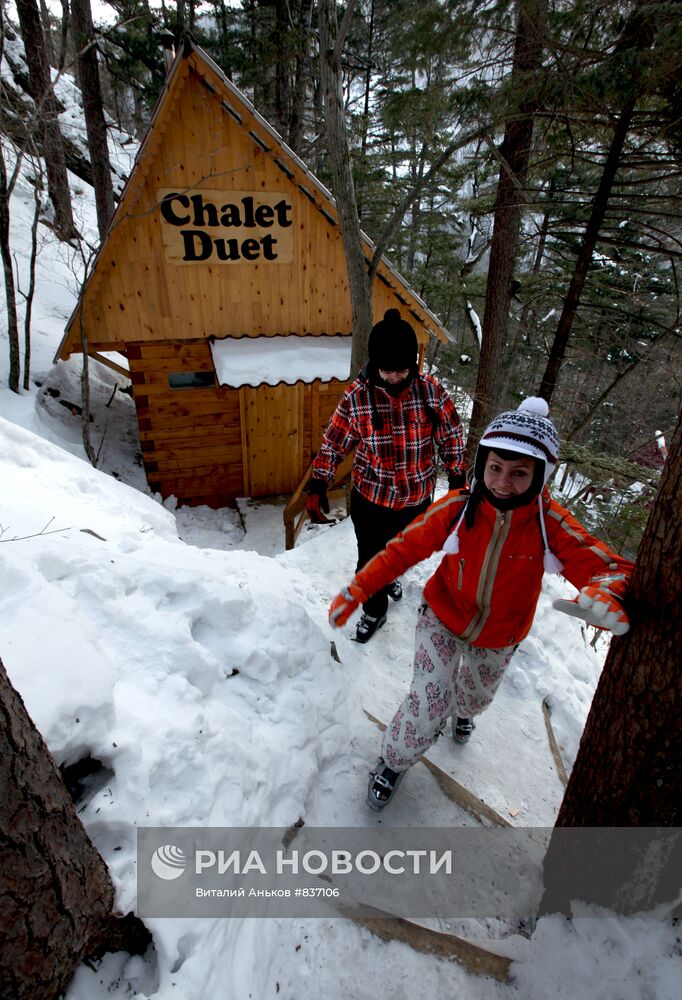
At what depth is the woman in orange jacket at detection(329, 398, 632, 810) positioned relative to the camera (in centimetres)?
205

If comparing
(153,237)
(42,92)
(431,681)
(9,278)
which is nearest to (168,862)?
(431,681)

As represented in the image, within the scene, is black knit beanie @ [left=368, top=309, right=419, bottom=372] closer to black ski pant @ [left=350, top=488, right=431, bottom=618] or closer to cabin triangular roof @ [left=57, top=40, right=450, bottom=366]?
black ski pant @ [left=350, top=488, right=431, bottom=618]

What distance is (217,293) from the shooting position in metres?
8.04

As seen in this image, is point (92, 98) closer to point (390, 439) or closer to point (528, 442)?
point (390, 439)

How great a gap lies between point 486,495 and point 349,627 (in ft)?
7.43

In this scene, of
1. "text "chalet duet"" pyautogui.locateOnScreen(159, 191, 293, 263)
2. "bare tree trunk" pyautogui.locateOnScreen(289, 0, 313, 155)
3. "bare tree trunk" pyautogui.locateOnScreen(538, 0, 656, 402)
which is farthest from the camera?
"bare tree trunk" pyautogui.locateOnScreen(289, 0, 313, 155)

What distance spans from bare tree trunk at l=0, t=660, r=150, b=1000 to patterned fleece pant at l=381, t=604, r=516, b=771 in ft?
4.73

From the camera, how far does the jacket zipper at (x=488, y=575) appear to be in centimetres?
217

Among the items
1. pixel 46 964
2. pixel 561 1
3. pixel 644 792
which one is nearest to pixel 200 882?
pixel 46 964

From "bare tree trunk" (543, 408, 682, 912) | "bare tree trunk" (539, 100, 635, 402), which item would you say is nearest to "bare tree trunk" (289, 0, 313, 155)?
"bare tree trunk" (539, 100, 635, 402)

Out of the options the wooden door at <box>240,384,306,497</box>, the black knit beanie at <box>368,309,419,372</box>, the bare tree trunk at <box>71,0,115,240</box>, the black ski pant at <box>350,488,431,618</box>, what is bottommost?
the wooden door at <box>240,384,306,497</box>

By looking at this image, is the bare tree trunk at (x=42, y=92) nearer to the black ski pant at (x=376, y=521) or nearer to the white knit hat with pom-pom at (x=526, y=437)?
the black ski pant at (x=376, y=521)

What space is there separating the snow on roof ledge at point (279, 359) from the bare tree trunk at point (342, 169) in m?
1.76

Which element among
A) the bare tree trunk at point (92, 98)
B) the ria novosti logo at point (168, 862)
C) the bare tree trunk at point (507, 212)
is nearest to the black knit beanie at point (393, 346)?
the ria novosti logo at point (168, 862)
